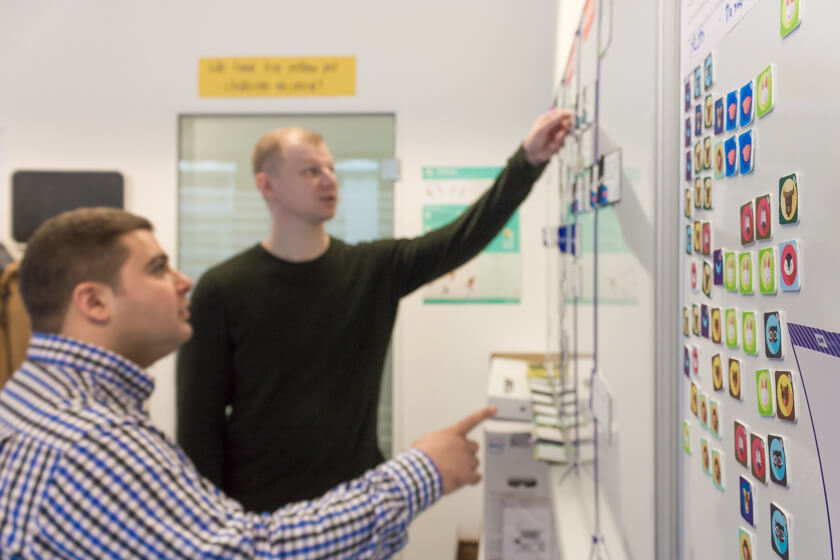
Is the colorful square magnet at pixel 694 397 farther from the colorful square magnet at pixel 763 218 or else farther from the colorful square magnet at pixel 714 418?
the colorful square magnet at pixel 763 218

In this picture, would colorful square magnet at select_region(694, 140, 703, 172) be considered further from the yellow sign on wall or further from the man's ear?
the yellow sign on wall

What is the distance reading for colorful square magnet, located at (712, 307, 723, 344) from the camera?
21.9 inches

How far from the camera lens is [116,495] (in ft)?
2.54

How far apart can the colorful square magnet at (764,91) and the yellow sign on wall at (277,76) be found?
2417 millimetres

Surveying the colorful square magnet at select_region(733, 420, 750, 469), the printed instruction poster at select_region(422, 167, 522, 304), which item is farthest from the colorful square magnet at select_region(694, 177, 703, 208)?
the printed instruction poster at select_region(422, 167, 522, 304)

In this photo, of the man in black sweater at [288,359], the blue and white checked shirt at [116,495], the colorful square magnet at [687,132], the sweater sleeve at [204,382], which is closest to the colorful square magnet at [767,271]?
the colorful square magnet at [687,132]

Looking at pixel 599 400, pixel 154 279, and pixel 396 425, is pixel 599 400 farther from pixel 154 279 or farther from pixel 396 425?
pixel 396 425

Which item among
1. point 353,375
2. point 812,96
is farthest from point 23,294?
point 812,96

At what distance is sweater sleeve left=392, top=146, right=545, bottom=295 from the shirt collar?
76 cm

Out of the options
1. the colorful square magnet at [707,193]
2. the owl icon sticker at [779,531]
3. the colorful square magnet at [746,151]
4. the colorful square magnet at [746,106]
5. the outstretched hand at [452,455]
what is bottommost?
the outstretched hand at [452,455]

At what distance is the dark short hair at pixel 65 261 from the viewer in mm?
1004

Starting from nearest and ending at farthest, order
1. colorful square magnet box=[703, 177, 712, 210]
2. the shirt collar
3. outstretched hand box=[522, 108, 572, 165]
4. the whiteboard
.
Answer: the whiteboard
colorful square magnet box=[703, 177, 712, 210]
the shirt collar
outstretched hand box=[522, 108, 572, 165]

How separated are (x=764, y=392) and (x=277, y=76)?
8.71ft

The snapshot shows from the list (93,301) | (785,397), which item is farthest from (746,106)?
(93,301)
